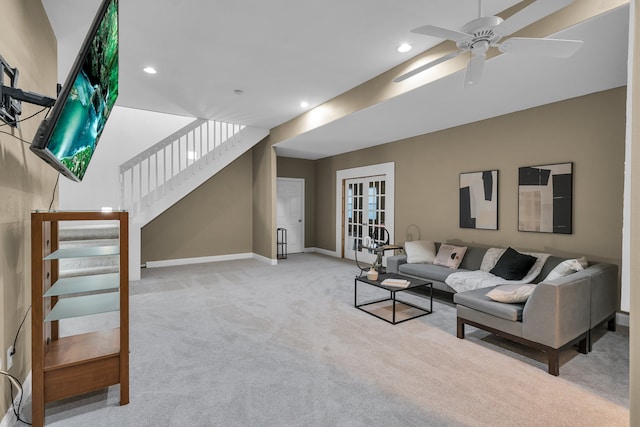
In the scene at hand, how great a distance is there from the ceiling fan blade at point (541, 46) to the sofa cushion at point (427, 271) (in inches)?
104

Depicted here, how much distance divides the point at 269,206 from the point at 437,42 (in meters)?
4.43

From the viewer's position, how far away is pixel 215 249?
710 cm

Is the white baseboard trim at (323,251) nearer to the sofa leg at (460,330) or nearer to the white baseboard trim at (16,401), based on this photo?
the sofa leg at (460,330)

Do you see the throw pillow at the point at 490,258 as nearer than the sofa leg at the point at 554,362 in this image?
No

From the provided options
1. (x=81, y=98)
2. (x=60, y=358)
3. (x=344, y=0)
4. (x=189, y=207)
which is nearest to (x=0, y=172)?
(x=81, y=98)

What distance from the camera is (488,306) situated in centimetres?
284

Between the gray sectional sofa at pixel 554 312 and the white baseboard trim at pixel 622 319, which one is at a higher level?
the gray sectional sofa at pixel 554 312

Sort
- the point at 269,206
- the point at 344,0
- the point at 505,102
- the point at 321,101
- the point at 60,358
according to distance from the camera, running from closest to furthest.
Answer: the point at 60,358
the point at 344,0
the point at 505,102
the point at 321,101
the point at 269,206

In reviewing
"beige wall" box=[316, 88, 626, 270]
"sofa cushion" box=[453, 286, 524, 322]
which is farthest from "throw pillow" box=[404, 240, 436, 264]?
"sofa cushion" box=[453, 286, 524, 322]

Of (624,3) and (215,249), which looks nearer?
(624,3)

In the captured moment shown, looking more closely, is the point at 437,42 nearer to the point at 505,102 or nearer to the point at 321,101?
the point at 505,102

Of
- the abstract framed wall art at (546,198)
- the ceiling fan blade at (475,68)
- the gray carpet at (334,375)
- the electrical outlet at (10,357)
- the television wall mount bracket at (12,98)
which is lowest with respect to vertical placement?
the gray carpet at (334,375)

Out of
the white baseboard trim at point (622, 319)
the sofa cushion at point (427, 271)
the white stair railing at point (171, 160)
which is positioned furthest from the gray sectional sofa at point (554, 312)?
the white stair railing at point (171, 160)

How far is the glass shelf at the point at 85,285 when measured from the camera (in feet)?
6.36
